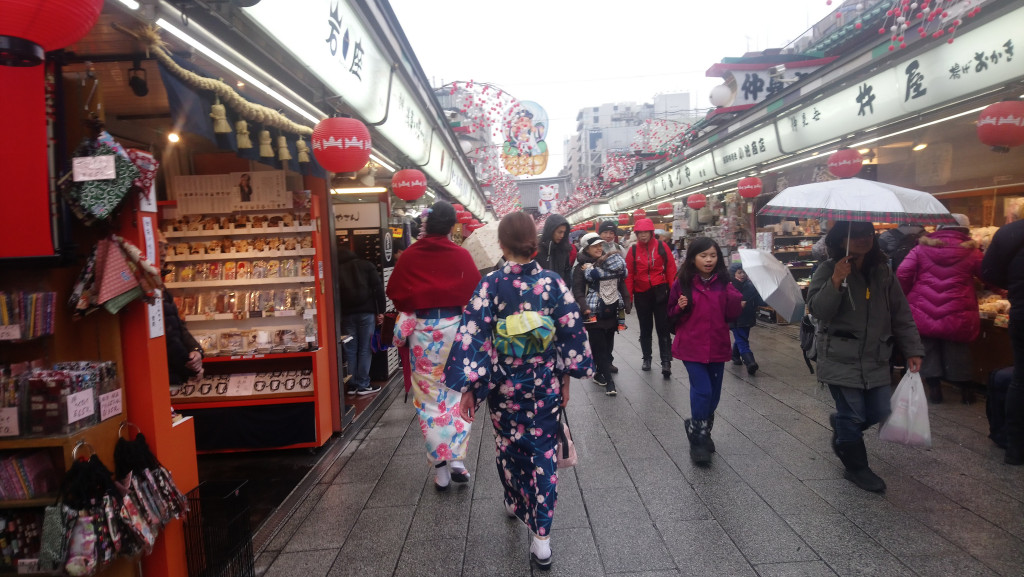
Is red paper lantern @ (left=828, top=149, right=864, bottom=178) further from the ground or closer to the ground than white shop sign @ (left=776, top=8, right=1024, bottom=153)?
closer to the ground

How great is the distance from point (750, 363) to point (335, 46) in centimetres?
Result: 634

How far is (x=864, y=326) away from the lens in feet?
12.6

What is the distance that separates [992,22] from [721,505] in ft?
14.9

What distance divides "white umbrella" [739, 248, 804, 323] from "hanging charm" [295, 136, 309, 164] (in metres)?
3.98

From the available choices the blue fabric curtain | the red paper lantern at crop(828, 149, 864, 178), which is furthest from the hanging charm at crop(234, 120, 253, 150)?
the red paper lantern at crop(828, 149, 864, 178)

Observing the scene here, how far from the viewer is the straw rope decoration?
2779 mm

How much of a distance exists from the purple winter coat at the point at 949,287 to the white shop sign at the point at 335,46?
5935 mm

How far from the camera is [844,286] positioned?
12.6ft

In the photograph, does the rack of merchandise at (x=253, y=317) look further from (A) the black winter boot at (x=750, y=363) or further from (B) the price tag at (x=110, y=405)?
(A) the black winter boot at (x=750, y=363)

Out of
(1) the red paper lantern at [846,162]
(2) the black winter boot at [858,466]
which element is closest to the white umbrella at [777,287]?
(2) the black winter boot at [858,466]

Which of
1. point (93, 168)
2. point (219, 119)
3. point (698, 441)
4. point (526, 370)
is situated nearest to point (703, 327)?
point (698, 441)

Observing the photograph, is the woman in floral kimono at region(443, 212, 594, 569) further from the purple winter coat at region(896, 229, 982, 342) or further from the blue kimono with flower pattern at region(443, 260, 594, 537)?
the purple winter coat at region(896, 229, 982, 342)

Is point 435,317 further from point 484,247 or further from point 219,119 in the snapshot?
point 484,247

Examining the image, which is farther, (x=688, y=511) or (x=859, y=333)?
(x=859, y=333)
